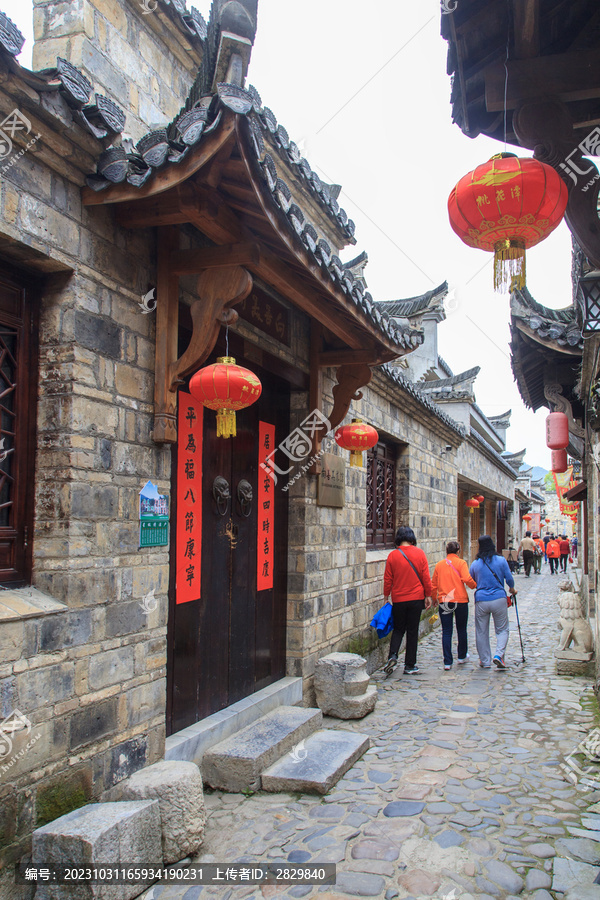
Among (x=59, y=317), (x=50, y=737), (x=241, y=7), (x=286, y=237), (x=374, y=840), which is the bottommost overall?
(x=374, y=840)

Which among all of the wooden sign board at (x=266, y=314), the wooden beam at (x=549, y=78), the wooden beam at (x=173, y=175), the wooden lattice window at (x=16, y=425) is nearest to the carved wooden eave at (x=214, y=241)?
the wooden beam at (x=173, y=175)

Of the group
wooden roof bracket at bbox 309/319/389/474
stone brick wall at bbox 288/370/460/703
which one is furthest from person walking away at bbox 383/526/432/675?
wooden roof bracket at bbox 309/319/389/474

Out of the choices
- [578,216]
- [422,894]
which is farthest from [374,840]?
[578,216]

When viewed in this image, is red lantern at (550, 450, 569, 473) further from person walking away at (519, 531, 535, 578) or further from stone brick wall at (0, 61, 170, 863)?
person walking away at (519, 531, 535, 578)

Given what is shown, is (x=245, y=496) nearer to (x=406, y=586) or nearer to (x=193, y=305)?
(x=193, y=305)

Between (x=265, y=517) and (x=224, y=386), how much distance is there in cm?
224

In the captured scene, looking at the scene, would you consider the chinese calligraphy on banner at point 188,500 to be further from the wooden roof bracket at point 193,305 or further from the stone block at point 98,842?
the stone block at point 98,842

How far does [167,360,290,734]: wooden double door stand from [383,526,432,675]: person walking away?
77.9 inches

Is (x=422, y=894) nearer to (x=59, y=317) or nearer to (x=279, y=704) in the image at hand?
(x=279, y=704)

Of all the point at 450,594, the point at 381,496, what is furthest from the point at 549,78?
the point at 381,496

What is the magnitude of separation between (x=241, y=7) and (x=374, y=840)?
4527 millimetres

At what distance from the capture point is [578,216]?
3.80 metres

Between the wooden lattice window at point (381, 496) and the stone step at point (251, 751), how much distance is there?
4.05 metres

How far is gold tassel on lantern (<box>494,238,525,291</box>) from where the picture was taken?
11.1 ft
